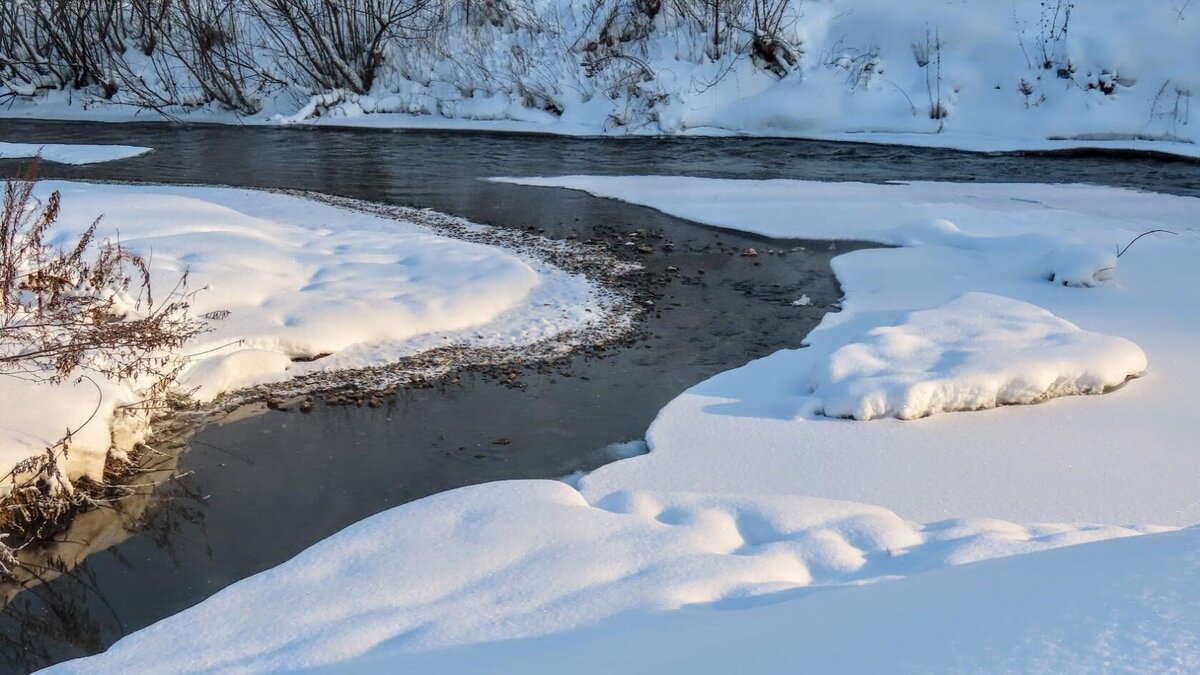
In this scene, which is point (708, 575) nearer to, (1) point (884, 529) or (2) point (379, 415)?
(1) point (884, 529)

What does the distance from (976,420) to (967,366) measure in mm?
363

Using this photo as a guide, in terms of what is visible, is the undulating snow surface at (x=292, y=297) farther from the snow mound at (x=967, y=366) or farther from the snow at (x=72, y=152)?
the snow at (x=72, y=152)

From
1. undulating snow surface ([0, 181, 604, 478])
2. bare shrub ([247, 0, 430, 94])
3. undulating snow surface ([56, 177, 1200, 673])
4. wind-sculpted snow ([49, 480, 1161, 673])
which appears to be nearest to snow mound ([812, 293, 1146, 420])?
undulating snow surface ([56, 177, 1200, 673])

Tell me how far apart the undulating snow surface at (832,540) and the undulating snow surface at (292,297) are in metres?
1.55

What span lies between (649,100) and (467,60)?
12.3ft

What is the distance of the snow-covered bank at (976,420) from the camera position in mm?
4395

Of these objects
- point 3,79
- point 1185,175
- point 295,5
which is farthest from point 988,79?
point 3,79

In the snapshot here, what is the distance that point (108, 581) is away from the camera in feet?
13.2

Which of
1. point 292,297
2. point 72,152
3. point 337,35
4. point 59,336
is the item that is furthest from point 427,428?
point 337,35

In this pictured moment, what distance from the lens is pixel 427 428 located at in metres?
5.36

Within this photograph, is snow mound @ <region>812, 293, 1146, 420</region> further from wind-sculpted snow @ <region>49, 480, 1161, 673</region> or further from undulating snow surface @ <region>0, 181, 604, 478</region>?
undulating snow surface @ <region>0, 181, 604, 478</region>

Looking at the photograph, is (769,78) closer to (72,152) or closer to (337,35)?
(337,35)

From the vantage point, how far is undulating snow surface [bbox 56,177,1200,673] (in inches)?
91.0

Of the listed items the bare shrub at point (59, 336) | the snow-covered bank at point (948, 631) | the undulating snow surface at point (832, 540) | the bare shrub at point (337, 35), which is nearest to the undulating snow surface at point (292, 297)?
the bare shrub at point (59, 336)
